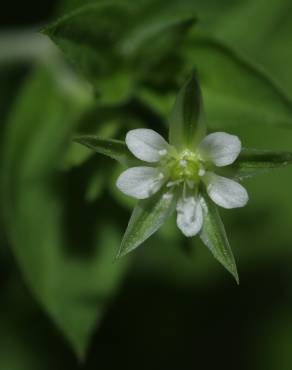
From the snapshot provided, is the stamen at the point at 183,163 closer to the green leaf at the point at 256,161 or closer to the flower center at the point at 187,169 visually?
the flower center at the point at 187,169

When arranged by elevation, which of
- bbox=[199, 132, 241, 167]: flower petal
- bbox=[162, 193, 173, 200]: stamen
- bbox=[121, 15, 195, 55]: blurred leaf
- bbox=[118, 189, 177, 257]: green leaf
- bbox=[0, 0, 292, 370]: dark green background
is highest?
bbox=[121, 15, 195, 55]: blurred leaf

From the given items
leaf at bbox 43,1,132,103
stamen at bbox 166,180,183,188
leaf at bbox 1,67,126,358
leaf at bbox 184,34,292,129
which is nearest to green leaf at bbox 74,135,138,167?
stamen at bbox 166,180,183,188

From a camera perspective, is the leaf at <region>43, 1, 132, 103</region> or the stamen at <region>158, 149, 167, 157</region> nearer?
the stamen at <region>158, 149, 167, 157</region>

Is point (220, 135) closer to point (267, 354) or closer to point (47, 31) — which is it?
point (47, 31)

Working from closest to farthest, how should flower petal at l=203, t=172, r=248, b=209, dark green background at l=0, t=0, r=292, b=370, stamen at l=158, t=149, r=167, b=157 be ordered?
flower petal at l=203, t=172, r=248, b=209 → stamen at l=158, t=149, r=167, b=157 → dark green background at l=0, t=0, r=292, b=370

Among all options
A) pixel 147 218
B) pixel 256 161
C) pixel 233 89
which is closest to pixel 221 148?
pixel 256 161

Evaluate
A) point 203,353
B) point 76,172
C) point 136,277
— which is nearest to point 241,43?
point 76,172

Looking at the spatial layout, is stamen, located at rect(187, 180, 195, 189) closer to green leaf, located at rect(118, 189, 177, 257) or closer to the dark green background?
green leaf, located at rect(118, 189, 177, 257)
